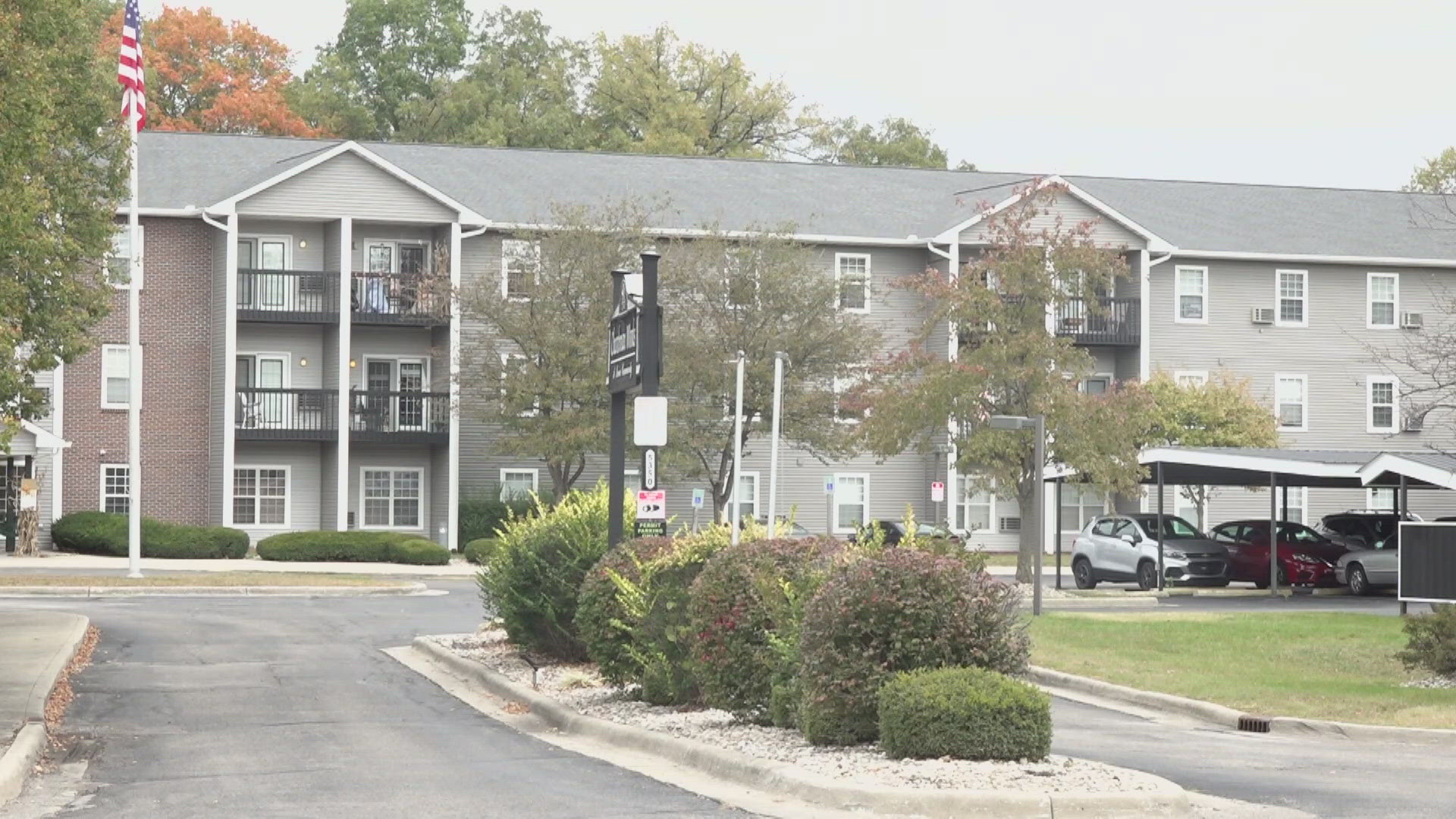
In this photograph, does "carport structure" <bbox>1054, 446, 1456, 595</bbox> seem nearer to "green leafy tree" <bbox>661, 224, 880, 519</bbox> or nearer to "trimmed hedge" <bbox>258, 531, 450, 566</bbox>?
"green leafy tree" <bbox>661, 224, 880, 519</bbox>

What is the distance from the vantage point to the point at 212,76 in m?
71.4

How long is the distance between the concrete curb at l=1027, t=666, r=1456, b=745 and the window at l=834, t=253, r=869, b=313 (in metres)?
29.1

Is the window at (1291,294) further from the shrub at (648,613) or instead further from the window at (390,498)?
the shrub at (648,613)

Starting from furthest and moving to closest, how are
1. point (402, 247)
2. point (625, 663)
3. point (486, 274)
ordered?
Result: point (402, 247), point (486, 274), point (625, 663)

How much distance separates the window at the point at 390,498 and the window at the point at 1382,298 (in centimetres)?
2700

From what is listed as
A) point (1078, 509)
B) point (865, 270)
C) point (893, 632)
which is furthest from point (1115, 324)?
point (893, 632)

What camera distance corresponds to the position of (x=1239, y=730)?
1752 centimetres

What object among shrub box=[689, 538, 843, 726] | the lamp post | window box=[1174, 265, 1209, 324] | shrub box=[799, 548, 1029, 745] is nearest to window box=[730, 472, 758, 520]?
window box=[1174, 265, 1209, 324]

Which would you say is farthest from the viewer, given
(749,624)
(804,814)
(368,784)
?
(749,624)

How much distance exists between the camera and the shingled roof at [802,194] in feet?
167

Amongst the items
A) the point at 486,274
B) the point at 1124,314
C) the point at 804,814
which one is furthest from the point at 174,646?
the point at 1124,314

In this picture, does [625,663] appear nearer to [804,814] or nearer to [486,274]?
[804,814]

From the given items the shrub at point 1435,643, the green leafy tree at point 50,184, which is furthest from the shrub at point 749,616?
the shrub at point 1435,643

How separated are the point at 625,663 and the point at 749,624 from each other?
2760mm
